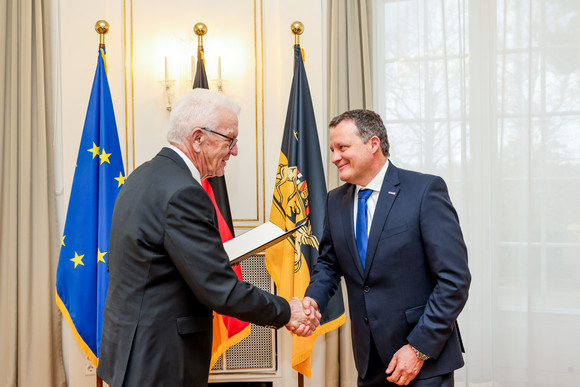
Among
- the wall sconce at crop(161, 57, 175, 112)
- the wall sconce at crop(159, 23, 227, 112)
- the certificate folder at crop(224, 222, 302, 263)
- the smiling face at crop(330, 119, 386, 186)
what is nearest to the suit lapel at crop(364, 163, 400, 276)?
the smiling face at crop(330, 119, 386, 186)

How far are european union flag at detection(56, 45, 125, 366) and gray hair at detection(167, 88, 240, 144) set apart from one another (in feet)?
5.56

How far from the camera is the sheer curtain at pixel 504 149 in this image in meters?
3.45

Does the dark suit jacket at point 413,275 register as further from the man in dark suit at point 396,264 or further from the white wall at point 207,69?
the white wall at point 207,69

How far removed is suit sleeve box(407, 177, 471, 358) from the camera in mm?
1874

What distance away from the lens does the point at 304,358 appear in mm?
3422

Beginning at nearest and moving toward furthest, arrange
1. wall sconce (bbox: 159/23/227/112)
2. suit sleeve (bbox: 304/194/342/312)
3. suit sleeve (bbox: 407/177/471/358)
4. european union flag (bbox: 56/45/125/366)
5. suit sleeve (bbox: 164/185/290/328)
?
suit sleeve (bbox: 164/185/290/328) < suit sleeve (bbox: 407/177/471/358) < suit sleeve (bbox: 304/194/342/312) < european union flag (bbox: 56/45/125/366) < wall sconce (bbox: 159/23/227/112)

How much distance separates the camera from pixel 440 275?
6.22 ft

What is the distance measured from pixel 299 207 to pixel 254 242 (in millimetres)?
1212

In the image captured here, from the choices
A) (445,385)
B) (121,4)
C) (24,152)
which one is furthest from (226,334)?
(121,4)

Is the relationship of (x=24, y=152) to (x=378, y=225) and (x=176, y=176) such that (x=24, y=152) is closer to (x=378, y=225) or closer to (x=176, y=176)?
(x=176, y=176)

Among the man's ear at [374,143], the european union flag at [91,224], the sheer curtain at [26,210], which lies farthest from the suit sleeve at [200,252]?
the sheer curtain at [26,210]

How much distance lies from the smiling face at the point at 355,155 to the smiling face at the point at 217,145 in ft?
1.64

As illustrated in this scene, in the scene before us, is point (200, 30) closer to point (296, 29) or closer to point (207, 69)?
point (207, 69)

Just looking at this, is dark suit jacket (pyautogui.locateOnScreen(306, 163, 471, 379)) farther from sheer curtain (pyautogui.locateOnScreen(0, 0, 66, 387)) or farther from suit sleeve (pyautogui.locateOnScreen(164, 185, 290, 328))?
sheer curtain (pyautogui.locateOnScreen(0, 0, 66, 387))
